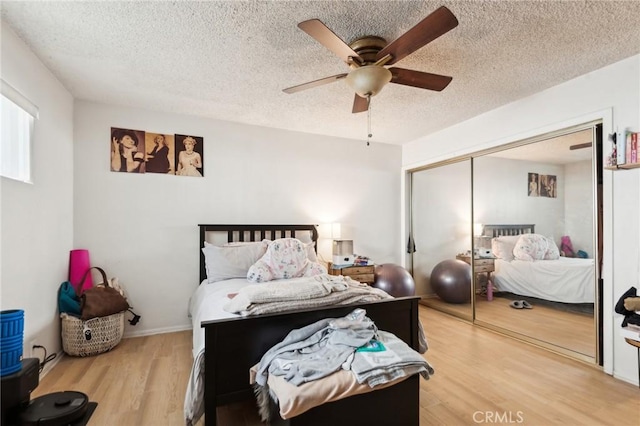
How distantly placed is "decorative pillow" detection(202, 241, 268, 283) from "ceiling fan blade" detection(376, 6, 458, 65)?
2280 mm

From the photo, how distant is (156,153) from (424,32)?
300 cm

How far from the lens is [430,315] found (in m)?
4.03

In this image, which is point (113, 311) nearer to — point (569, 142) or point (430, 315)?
point (430, 315)

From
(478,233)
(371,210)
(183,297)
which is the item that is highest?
(371,210)

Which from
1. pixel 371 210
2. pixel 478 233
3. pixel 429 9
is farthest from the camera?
pixel 371 210

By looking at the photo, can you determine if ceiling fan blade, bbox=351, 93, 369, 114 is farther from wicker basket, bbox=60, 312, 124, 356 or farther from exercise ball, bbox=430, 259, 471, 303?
wicker basket, bbox=60, 312, 124, 356

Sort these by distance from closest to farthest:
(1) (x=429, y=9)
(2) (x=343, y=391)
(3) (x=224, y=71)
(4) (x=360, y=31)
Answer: (2) (x=343, y=391)
(1) (x=429, y=9)
(4) (x=360, y=31)
(3) (x=224, y=71)

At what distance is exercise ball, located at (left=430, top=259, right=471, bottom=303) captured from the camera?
383 cm

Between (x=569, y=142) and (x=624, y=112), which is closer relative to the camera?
(x=624, y=112)

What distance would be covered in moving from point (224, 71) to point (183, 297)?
2447 mm

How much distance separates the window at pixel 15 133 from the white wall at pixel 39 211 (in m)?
0.06

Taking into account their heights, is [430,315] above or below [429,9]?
below

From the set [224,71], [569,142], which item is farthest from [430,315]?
[224,71]

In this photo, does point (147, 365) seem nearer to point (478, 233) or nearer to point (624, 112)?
point (478, 233)
